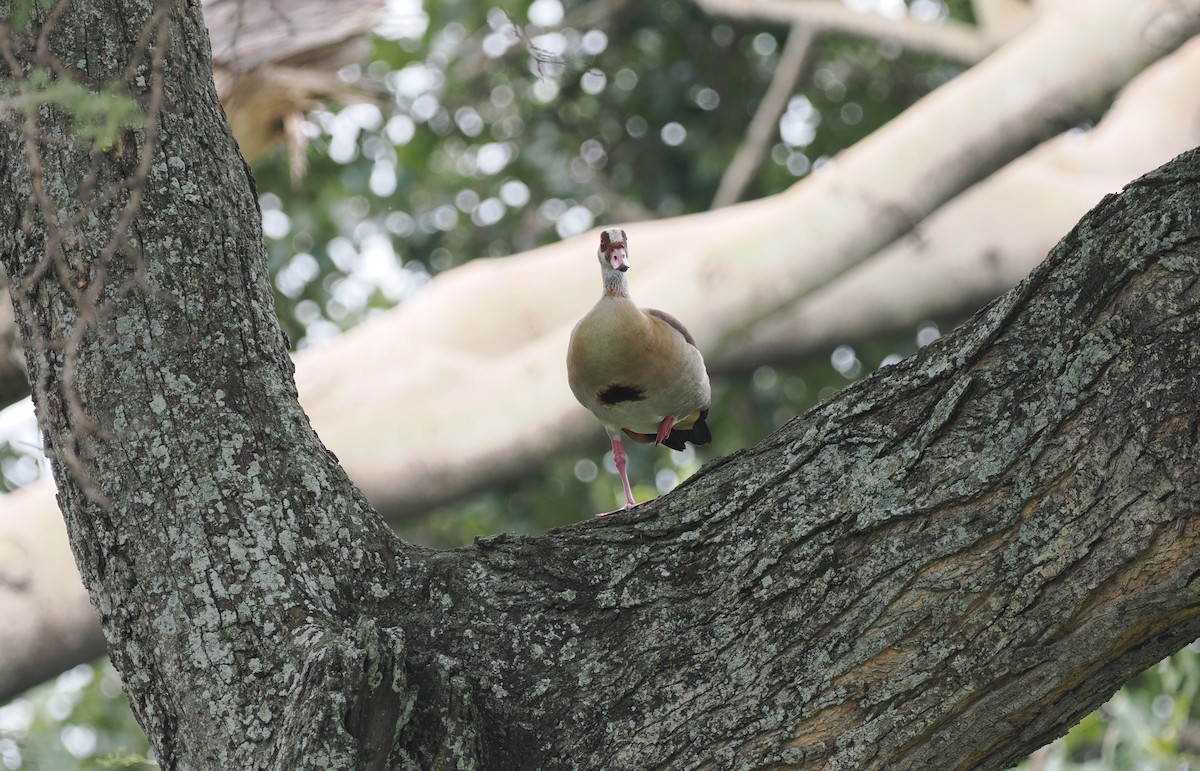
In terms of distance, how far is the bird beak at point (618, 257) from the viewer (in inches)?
157

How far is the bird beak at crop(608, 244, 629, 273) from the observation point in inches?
157

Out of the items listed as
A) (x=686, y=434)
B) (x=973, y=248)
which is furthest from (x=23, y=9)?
(x=973, y=248)

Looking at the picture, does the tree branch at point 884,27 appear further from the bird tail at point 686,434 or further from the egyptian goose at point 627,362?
the egyptian goose at point 627,362

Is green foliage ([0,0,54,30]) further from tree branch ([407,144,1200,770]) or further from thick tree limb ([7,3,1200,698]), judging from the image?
thick tree limb ([7,3,1200,698])

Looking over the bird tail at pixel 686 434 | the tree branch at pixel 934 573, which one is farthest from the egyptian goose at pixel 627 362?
the tree branch at pixel 934 573

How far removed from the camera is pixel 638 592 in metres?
2.42

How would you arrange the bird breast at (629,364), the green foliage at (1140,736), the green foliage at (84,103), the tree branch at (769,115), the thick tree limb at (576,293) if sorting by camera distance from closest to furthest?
the green foliage at (84,103) → the bird breast at (629,364) → the green foliage at (1140,736) → the thick tree limb at (576,293) → the tree branch at (769,115)

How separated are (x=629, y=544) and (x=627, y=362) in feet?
4.48

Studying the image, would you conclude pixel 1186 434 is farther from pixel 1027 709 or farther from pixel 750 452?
pixel 750 452

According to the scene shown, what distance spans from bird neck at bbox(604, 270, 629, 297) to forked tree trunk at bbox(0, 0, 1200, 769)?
5.10ft

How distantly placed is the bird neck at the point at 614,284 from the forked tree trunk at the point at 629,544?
5.10ft

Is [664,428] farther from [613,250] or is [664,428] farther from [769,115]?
[769,115]

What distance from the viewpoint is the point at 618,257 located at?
4004 mm

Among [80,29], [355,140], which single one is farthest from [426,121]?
[80,29]
